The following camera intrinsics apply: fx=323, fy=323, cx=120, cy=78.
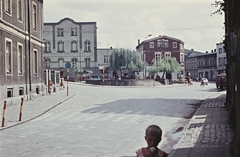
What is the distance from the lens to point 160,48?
8181cm

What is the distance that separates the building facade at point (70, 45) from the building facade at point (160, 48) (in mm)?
15575

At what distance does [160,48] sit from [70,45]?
23.3 metres

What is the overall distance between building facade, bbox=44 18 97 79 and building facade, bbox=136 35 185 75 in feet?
51.1

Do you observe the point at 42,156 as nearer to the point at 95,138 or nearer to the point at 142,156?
the point at 95,138

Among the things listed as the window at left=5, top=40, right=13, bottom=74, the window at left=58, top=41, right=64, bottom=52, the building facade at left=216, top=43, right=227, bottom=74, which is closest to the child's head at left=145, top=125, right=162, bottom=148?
the window at left=5, top=40, right=13, bottom=74

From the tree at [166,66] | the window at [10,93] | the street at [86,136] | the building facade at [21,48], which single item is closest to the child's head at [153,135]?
the street at [86,136]

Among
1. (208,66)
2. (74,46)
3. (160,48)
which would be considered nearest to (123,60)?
(74,46)

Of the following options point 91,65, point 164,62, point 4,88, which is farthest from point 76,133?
point 91,65

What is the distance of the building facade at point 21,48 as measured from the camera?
61.4 ft

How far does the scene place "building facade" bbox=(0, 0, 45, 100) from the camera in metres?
18.7

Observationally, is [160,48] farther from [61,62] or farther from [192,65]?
[192,65]

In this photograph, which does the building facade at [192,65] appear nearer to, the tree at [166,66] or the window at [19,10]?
the tree at [166,66]

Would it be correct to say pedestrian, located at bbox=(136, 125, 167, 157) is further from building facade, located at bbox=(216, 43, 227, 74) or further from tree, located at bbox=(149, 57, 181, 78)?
building facade, located at bbox=(216, 43, 227, 74)

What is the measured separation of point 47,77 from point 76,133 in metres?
20.9
